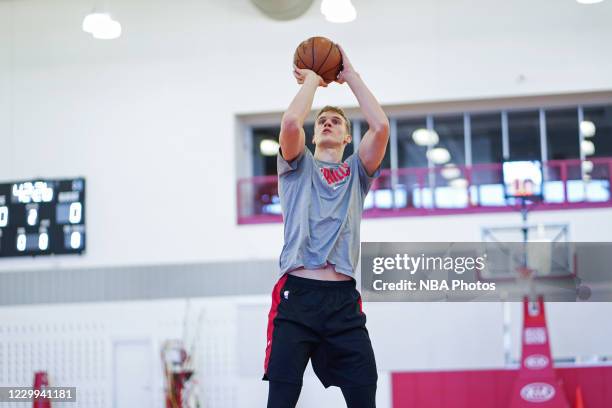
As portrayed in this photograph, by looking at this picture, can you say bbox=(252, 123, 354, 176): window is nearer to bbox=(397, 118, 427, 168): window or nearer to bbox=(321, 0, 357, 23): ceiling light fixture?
bbox=(397, 118, 427, 168): window

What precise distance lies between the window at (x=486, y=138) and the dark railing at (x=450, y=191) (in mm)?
585

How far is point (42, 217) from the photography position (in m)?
8.50

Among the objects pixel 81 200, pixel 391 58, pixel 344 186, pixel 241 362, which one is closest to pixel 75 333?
pixel 81 200

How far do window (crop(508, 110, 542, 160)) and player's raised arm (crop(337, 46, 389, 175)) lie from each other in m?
7.17

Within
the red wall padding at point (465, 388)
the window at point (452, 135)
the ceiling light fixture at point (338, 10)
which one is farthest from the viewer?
the window at point (452, 135)

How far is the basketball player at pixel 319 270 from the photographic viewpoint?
259 centimetres

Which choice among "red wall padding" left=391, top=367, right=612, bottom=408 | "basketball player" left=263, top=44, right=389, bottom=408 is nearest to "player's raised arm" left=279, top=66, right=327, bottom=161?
"basketball player" left=263, top=44, right=389, bottom=408

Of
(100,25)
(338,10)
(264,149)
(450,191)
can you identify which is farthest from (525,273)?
(100,25)

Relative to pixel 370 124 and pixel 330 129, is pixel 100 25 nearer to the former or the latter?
pixel 330 129

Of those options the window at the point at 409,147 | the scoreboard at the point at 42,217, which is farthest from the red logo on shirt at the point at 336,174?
the window at the point at 409,147

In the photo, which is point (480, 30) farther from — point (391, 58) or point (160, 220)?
point (160, 220)

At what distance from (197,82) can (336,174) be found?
21.8 ft

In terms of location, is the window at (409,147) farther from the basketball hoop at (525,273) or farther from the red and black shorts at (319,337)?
the red and black shorts at (319,337)

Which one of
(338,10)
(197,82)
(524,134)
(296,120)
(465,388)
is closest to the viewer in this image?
(296,120)
